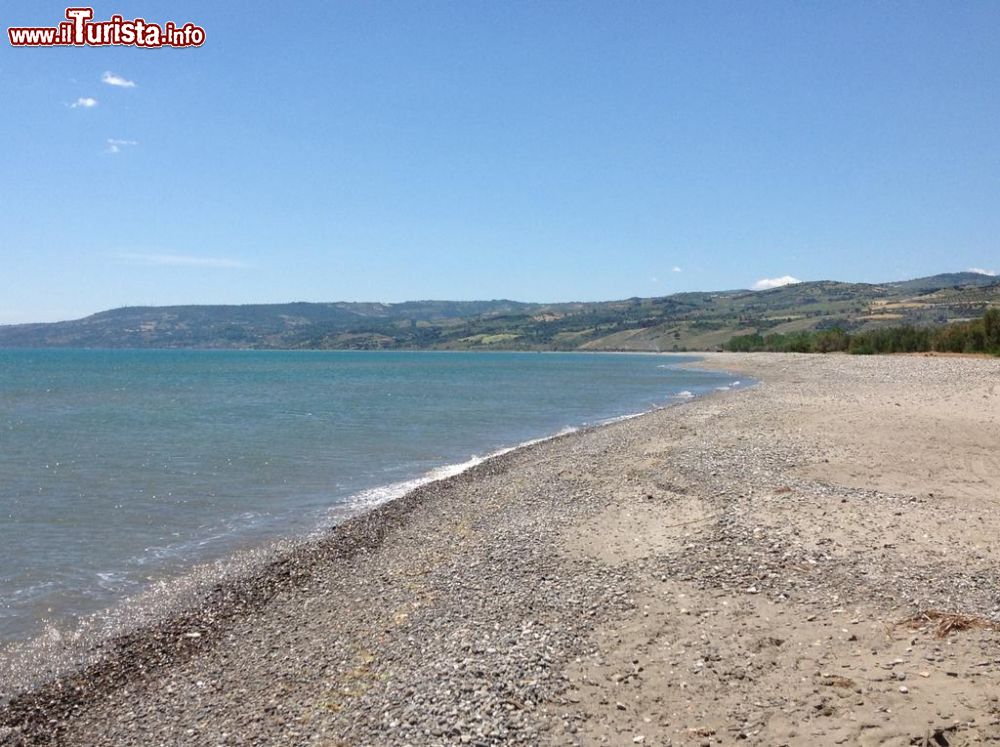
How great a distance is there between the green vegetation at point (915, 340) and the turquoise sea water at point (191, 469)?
47.7 m

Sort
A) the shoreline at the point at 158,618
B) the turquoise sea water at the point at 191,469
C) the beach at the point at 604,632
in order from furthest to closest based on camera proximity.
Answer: the turquoise sea water at the point at 191,469 < the shoreline at the point at 158,618 < the beach at the point at 604,632

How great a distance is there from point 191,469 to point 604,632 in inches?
781

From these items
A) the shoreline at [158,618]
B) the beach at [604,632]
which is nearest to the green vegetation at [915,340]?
the beach at [604,632]

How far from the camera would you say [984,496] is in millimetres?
13969

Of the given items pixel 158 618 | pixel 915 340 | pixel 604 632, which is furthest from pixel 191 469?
pixel 915 340

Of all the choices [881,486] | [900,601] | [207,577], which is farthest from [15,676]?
[881,486]

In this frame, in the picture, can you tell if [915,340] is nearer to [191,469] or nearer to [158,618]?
[191,469]

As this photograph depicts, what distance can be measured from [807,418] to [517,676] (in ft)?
77.4

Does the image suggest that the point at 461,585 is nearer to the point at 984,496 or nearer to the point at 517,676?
the point at 517,676

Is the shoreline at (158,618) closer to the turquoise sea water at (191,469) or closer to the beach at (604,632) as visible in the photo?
the beach at (604,632)

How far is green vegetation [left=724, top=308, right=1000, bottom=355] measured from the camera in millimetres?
77000

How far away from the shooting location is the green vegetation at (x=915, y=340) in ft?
253

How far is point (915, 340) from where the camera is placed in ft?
311

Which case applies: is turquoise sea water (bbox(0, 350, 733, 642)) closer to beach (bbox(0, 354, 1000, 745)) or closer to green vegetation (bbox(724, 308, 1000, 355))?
beach (bbox(0, 354, 1000, 745))
